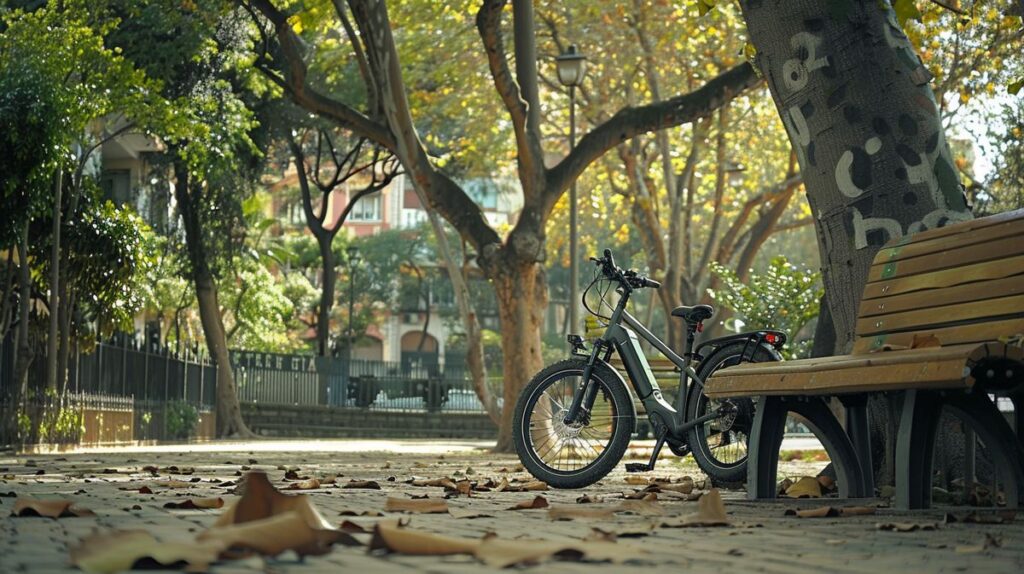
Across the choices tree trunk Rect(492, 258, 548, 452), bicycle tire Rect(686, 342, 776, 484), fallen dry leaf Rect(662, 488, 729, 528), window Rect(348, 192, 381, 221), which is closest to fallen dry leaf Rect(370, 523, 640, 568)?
fallen dry leaf Rect(662, 488, 729, 528)

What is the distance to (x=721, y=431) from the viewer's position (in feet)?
31.5

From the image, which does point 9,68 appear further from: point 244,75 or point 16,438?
point 244,75

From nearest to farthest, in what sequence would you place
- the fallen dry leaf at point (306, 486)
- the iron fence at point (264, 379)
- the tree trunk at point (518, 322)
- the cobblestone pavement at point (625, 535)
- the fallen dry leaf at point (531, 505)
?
the cobblestone pavement at point (625, 535)
the fallen dry leaf at point (531, 505)
the fallen dry leaf at point (306, 486)
the tree trunk at point (518, 322)
the iron fence at point (264, 379)

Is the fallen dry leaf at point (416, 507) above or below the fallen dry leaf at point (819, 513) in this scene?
above

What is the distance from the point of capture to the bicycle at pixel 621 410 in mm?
9430

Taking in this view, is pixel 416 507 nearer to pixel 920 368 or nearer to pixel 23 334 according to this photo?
pixel 920 368

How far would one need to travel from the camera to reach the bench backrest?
251 inches

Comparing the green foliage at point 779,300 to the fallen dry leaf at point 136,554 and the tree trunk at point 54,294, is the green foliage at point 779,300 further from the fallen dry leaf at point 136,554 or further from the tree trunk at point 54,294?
the fallen dry leaf at point 136,554

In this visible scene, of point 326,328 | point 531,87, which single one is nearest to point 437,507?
point 531,87

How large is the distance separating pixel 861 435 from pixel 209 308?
24.8 metres

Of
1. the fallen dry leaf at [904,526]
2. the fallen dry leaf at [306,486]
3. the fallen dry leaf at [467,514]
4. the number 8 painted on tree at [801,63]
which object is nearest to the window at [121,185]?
the fallen dry leaf at [306,486]

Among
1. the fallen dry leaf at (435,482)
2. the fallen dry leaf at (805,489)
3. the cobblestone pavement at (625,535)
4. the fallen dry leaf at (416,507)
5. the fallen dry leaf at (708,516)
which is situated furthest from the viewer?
the fallen dry leaf at (435,482)

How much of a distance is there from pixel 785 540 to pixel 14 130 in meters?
14.5

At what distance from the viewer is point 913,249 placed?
Result: 719cm
